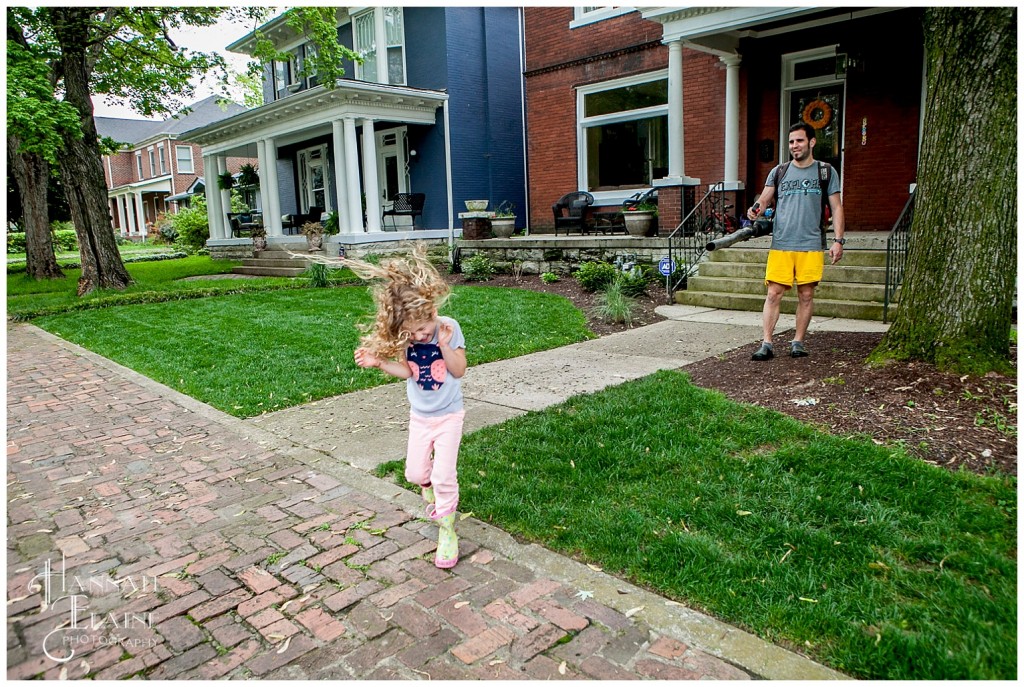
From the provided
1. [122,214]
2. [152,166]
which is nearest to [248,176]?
[152,166]

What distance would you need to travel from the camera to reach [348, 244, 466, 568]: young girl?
3043 mm

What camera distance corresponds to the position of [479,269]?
13.6 metres

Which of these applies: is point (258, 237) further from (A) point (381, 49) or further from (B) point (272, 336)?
(B) point (272, 336)

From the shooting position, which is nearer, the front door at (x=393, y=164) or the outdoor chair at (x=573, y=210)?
the outdoor chair at (x=573, y=210)

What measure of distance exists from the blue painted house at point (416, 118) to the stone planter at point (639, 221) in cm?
608

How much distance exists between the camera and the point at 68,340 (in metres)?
9.55

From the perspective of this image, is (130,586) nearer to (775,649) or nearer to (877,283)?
(775,649)

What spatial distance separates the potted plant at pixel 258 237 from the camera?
19000mm

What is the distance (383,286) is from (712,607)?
1.84 metres

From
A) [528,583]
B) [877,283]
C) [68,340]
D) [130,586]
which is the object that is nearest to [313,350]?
[68,340]

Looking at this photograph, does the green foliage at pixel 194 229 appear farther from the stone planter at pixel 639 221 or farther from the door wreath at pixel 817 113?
the door wreath at pixel 817 113

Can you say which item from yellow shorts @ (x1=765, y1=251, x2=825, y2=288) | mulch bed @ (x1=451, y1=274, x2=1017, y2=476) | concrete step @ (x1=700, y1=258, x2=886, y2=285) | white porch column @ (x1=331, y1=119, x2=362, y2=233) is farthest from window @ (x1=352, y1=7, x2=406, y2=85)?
mulch bed @ (x1=451, y1=274, x2=1017, y2=476)

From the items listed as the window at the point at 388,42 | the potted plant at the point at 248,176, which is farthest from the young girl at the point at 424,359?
the potted plant at the point at 248,176

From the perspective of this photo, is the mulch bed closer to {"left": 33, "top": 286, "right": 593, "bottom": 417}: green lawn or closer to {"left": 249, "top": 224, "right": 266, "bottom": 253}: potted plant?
{"left": 33, "top": 286, "right": 593, "bottom": 417}: green lawn
